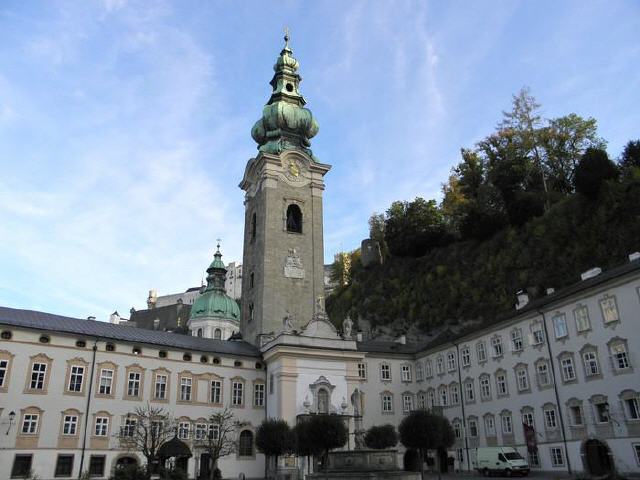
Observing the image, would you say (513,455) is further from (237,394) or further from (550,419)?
(237,394)

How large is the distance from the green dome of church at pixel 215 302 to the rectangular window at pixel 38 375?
3139cm

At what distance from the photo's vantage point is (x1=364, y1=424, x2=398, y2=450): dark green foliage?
116 feet

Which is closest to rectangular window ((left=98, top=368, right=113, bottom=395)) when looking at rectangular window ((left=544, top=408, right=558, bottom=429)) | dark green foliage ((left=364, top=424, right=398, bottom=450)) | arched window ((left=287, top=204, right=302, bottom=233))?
dark green foliage ((left=364, top=424, right=398, bottom=450))

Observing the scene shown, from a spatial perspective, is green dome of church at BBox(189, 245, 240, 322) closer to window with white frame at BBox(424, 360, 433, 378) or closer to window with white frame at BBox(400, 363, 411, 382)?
window with white frame at BBox(400, 363, 411, 382)

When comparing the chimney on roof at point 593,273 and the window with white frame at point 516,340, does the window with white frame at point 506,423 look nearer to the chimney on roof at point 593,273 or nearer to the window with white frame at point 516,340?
the window with white frame at point 516,340

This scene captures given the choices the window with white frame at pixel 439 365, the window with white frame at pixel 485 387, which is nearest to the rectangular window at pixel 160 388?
the window with white frame at pixel 439 365

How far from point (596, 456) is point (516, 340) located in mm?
7824

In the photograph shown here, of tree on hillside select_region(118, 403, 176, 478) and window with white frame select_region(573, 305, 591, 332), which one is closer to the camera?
window with white frame select_region(573, 305, 591, 332)

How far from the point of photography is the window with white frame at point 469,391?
122ft

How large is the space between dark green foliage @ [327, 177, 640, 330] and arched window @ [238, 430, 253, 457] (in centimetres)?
1988

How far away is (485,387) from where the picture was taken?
36.3 metres

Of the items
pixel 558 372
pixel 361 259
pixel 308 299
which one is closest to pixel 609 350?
pixel 558 372

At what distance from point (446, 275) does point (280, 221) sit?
56.2 ft

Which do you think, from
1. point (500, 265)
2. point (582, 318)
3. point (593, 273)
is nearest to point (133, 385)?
point (582, 318)
